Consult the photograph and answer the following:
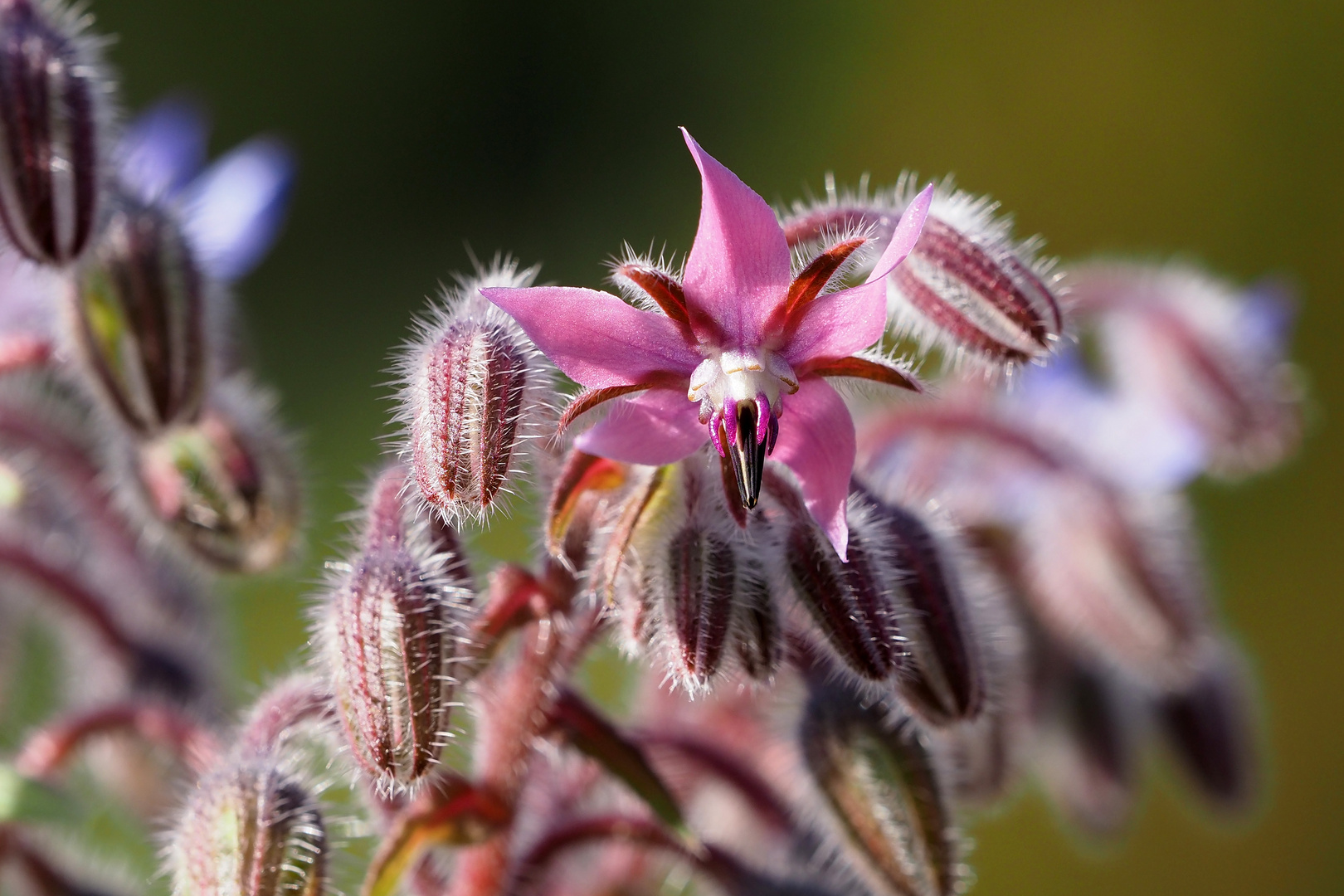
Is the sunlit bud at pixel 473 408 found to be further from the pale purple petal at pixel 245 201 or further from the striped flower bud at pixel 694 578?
the pale purple petal at pixel 245 201

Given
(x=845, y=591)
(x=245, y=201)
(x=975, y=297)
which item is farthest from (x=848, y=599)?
(x=245, y=201)

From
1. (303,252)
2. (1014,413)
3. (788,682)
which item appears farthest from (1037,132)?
(788,682)

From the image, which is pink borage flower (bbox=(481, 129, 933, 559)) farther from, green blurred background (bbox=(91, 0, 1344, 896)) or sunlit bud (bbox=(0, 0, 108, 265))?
green blurred background (bbox=(91, 0, 1344, 896))

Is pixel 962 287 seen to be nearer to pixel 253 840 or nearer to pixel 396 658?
pixel 396 658

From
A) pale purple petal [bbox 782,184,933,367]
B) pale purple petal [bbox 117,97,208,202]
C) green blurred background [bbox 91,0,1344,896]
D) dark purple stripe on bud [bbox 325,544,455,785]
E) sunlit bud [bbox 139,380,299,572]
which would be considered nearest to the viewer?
pale purple petal [bbox 782,184,933,367]

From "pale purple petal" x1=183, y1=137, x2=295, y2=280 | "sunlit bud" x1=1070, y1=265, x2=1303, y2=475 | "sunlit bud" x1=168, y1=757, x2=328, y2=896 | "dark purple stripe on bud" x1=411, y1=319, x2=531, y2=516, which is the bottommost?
"sunlit bud" x1=168, y1=757, x2=328, y2=896

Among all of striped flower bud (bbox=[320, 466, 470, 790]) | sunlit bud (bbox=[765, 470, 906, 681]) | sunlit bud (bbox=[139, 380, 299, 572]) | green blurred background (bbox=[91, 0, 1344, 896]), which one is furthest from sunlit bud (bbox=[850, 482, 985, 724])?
green blurred background (bbox=[91, 0, 1344, 896])

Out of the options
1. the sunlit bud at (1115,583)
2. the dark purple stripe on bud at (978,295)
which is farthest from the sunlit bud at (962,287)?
the sunlit bud at (1115,583)
